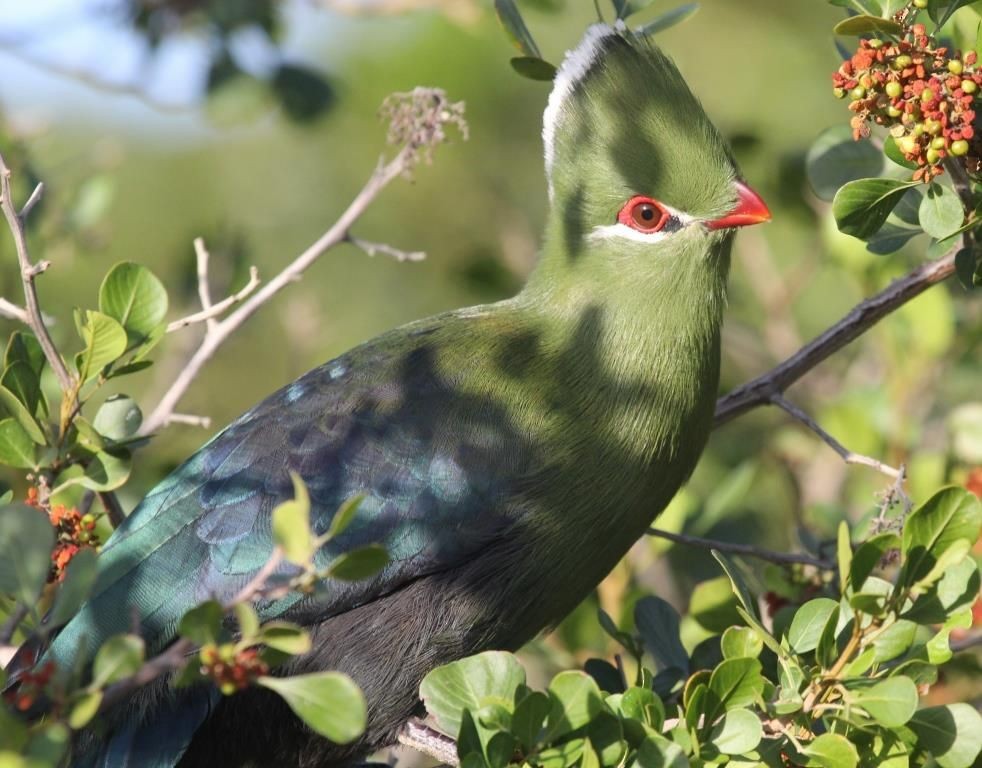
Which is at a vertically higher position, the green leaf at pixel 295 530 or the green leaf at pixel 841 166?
the green leaf at pixel 295 530

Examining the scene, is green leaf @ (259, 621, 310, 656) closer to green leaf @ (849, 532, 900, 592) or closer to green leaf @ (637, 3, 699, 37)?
green leaf @ (849, 532, 900, 592)

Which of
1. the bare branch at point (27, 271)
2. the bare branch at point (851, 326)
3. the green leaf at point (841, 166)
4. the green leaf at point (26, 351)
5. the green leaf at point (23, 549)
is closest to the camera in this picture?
the green leaf at point (23, 549)

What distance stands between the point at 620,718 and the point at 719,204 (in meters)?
1.42

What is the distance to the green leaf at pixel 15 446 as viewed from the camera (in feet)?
8.50

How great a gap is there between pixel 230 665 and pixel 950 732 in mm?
1325

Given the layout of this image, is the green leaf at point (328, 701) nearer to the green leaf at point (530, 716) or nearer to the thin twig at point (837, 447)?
the green leaf at point (530, 716)

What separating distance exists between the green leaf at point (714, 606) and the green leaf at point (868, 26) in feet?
4.39

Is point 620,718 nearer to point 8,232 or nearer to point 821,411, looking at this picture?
point 821,411

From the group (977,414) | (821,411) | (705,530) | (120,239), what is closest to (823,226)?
(821,411)

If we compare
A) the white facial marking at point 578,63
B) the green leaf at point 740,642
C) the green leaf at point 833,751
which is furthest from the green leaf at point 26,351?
the green leaf at point 833,751

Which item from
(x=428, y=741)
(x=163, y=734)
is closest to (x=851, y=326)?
(x=428, y=741)

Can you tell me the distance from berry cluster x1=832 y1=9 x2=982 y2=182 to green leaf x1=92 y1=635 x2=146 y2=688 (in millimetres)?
1525

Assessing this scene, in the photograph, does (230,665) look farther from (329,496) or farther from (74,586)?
(329,496)

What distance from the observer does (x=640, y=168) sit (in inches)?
124
